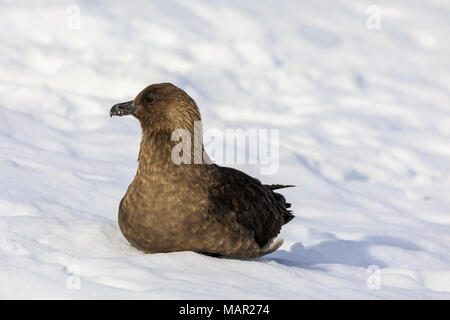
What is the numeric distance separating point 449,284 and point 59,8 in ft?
36.4

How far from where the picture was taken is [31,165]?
8070mm

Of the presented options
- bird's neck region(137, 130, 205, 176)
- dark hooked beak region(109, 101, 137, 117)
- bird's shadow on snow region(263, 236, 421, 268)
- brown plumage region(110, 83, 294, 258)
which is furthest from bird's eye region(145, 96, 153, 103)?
bird's shadow on snow region(263, 236, 421, 268)

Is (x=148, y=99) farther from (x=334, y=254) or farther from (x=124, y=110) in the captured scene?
(x=334, y=254)

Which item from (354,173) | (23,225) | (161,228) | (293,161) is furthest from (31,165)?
(354,173)

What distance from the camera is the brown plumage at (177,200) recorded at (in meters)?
5.33

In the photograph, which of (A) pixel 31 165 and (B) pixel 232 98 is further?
(B) pixel 232 98

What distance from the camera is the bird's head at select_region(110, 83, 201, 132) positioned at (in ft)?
18.4

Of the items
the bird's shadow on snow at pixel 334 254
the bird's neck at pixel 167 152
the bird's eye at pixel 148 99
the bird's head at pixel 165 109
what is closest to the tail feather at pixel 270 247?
the bird's shadow on snow at pixel 334 254

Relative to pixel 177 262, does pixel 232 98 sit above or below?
above

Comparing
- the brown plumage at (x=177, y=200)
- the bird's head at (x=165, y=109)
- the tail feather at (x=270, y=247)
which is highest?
the bird's head at (x=165, y=109)

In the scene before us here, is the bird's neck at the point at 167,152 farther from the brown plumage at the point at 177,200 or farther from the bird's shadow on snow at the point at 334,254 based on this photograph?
the bird's shadow on snow at the point at 334,254

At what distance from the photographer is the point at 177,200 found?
5352 mm
